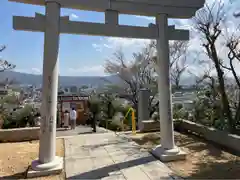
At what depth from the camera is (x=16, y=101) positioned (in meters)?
13.7

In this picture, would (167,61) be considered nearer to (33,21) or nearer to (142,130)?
(33,21)

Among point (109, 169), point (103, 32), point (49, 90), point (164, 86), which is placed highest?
point (103, 32)

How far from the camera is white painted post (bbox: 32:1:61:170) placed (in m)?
4.45

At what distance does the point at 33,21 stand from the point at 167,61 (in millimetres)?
3116

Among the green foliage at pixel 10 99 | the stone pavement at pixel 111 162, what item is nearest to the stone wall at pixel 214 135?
the stone pavement at pixel 111 162

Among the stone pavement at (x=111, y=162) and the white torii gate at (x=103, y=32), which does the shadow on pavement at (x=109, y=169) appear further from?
the white torii gate at (x=103, y=32)

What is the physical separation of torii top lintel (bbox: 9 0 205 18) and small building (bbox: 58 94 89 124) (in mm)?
10201

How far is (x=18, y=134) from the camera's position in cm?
738

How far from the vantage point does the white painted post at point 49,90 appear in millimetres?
4453

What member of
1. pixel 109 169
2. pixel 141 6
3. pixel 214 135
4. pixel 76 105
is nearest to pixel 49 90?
pixel 109 169

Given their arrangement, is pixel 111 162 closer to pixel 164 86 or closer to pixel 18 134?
pixel 164 86

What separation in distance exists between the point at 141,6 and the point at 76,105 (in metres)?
11.1

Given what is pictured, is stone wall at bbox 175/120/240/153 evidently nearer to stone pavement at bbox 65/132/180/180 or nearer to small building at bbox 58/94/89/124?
stone pavement at bbox 65/132/180/180

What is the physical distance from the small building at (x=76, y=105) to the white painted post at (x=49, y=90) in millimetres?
9876
